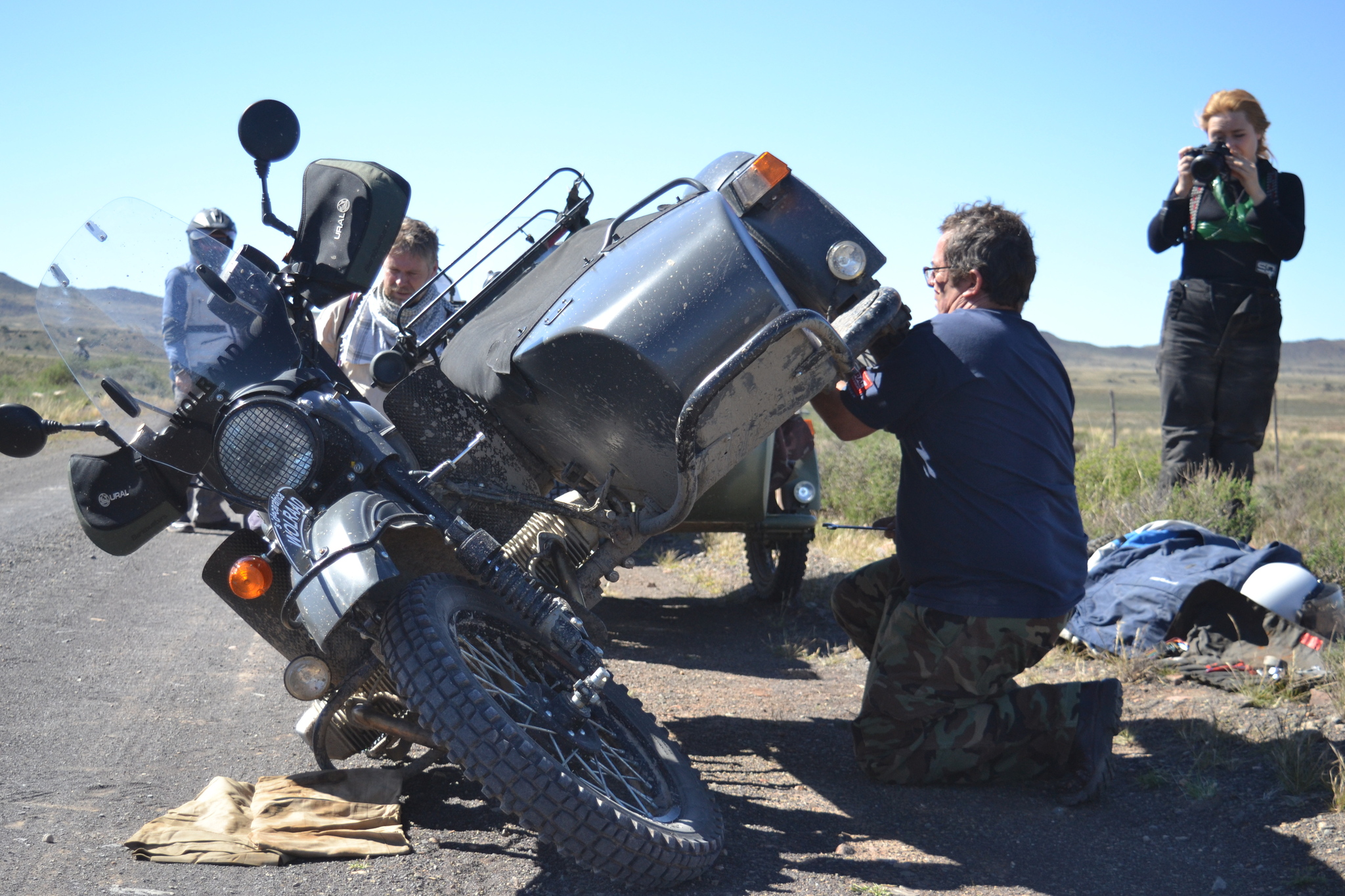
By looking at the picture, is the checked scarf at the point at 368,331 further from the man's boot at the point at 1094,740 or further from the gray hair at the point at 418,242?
the man's boot at the point at 1094,740

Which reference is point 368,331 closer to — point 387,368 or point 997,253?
point 387,368

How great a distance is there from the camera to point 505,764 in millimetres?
2277

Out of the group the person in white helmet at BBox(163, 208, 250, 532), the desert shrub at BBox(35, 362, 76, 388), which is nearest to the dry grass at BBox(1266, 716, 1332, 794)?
the person in white helmet at BBox(163, 208, 250, 532)

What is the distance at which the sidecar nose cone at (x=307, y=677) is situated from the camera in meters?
2.58

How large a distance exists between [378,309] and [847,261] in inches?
102

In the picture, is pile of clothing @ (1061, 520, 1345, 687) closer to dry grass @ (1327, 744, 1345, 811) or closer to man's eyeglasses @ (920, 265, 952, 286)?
dry grass @ (1327, 744, 1345, 811)

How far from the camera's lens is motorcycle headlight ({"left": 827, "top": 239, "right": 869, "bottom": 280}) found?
112 inches

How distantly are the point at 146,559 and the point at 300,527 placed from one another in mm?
5532

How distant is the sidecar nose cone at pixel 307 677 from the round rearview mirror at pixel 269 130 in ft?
4.43

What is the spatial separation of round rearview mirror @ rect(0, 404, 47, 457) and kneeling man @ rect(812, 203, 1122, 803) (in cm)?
237

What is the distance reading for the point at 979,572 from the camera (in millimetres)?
3400

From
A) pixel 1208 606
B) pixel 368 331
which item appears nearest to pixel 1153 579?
pixel 1208 606

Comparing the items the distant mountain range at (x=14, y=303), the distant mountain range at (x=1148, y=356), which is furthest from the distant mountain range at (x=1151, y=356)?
the distant mountain range at (x=14, y=303)

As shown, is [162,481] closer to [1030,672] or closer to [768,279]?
[768,279]
